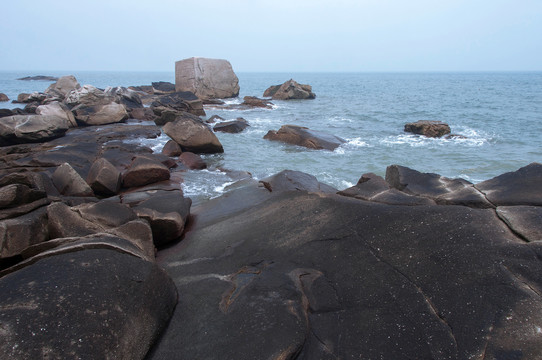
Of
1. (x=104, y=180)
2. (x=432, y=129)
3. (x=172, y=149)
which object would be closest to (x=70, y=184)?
(x=104, y=180)

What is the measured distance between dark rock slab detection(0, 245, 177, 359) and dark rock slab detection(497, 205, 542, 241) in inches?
154

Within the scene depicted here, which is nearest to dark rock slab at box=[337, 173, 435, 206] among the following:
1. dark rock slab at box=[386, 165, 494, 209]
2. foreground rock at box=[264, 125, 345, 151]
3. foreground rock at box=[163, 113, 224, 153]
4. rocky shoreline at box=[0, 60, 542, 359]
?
rocky shoreline at box=[0, 60, 542, 359]

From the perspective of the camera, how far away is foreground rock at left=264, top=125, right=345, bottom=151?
1644 cm

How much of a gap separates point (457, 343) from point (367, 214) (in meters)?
2.01

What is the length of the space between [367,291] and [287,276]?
0.88m

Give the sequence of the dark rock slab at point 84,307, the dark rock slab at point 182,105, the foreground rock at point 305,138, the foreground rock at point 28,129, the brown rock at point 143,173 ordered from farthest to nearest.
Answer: the dark rock slab at point 182,105, the foreground rock at point 305,138, the foreground rock at point 28,129, the brown rock at point 143,173, the dark rock slab at point 84,307

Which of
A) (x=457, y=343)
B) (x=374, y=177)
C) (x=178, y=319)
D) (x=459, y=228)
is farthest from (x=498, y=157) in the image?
(x=178, y=319)

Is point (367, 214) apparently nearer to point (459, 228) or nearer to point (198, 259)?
point (459, 228)

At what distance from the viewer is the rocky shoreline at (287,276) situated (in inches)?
117

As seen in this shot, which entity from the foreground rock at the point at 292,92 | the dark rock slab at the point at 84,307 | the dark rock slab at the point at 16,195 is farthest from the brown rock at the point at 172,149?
the foreground rock at the point at 292,92

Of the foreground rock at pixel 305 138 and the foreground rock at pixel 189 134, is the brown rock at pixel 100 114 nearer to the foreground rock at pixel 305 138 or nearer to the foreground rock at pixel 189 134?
the foreground rock at pixel 189 134

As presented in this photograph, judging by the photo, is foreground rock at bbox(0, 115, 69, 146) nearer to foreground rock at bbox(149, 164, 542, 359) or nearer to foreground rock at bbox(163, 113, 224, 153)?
foreground rock at bbox(163, 113, 224, 153)

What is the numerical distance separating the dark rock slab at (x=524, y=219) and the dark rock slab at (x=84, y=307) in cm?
390

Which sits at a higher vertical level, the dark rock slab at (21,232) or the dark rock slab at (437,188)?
the dark rock slab at (437,188)
